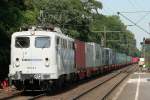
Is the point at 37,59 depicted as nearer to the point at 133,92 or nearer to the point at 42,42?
the point at 42,42

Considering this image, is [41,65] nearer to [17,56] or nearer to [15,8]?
[17,56]

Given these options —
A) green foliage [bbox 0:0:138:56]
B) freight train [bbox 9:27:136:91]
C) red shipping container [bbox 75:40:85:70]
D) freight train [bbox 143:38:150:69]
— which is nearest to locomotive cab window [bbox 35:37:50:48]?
freight train [bbox 9:27:136:91]

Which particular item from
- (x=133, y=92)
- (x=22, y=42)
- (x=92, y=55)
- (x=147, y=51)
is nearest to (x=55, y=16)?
(x=147, y=51)

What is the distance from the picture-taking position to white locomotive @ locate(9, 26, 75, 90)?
2397 centimetres

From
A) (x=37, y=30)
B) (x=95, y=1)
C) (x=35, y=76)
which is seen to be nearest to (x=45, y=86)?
(x=35, y=76)

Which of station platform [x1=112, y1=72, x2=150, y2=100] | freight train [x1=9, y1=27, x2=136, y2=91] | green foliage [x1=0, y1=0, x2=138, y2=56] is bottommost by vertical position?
station platform [x1=112, y1=72, x2=150, y2=100]

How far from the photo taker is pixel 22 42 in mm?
24734

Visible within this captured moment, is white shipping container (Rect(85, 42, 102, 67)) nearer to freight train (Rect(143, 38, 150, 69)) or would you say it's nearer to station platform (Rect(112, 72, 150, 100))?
station platform (Rect(112, 72, 150, 100))

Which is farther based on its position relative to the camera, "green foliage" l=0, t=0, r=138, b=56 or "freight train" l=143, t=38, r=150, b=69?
"freight train" l=143, t=38, r=150, b=69

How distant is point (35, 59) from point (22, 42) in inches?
45.1

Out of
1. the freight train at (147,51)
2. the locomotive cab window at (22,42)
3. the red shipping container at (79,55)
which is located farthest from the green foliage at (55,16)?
the freight train at (147,51)

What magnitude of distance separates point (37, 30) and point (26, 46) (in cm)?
A: 103

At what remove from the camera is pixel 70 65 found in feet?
97.2

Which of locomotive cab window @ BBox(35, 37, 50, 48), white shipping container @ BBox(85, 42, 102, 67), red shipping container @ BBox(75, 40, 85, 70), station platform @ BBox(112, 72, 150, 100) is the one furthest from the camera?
white shipping container @ BBox(85, 42, 102, 67)
